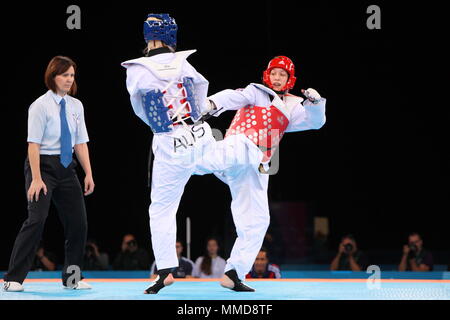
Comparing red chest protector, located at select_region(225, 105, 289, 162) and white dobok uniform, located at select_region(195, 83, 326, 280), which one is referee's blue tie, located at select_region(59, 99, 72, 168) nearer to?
white dobok uniform, located at select_region(195, 83, 326, 280)

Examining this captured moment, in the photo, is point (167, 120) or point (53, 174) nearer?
point (167, 120)

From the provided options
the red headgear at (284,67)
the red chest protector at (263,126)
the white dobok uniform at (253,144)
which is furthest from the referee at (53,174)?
the red headgear at (284,67)

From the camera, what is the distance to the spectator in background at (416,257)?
7074 millimetres

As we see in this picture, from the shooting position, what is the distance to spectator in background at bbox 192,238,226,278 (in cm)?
671

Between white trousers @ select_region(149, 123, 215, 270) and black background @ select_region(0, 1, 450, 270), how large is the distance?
450 cm

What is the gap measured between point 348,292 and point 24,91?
5.83 metres

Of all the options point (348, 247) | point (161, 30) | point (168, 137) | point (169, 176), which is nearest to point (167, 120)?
point (168, 137)

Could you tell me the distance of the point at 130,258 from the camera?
A: 24.8 ft

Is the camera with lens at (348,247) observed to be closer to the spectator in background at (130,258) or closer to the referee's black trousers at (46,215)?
the spectator in background at (130,258)

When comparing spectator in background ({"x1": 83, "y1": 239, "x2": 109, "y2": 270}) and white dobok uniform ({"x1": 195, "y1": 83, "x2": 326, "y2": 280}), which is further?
spectator in background ({"x1": 83, "y1": 239, "x2": 109, "y2": 270})

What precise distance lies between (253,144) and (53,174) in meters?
1.20

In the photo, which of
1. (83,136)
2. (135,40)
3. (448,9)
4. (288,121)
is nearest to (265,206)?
(288,121)

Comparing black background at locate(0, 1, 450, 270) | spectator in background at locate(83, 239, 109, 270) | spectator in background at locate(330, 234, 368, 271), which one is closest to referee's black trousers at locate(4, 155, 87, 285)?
spectator in background at locate(83, 239, 109, 270)

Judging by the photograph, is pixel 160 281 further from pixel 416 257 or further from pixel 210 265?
pixel 416 257
